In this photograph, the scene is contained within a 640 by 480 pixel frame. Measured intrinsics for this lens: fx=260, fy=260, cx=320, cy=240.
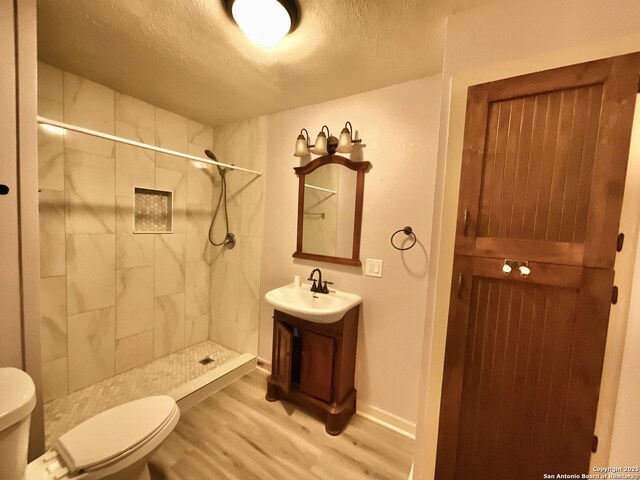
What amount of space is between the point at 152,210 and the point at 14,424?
180 cm

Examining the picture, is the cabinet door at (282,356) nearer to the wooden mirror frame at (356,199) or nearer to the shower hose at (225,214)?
the wooden mirror frame at (356,199)

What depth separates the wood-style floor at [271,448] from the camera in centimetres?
142

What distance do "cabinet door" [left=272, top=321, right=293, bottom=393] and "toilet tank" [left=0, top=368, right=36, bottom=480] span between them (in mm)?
1209

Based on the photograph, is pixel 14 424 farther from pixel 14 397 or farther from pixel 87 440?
pixel 87 440

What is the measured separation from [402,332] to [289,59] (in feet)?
5.94

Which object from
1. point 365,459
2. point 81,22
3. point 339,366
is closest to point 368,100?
point 81,22

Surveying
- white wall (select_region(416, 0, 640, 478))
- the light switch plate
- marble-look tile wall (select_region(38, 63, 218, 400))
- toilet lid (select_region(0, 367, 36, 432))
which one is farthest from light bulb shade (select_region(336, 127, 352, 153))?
toilet lid (select_region(0, 367, 36, 432))

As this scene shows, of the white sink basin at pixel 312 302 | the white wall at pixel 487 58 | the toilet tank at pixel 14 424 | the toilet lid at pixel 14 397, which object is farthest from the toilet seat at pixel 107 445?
the white wall at pixel 487 58

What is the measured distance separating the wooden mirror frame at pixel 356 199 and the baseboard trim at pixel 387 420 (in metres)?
1.03

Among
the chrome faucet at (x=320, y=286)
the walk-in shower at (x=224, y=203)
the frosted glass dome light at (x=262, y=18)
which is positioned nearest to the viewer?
the frosted glass dome light at (x=262, y=18)

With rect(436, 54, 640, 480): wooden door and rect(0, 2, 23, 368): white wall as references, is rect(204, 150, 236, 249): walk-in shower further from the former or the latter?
rect(436, 54, 640, 480): wooden door

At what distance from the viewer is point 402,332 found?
1.73 m

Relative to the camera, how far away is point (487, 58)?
3.63 ft

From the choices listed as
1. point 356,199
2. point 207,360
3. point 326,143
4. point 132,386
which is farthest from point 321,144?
point 132,386
